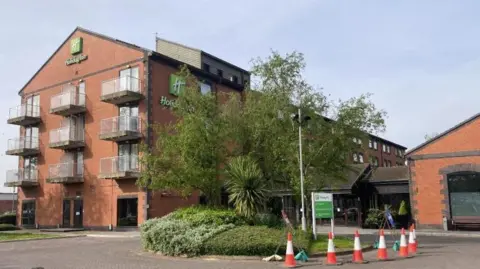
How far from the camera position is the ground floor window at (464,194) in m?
26.5

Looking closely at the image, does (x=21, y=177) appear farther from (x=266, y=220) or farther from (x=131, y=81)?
(x=266, y=220)

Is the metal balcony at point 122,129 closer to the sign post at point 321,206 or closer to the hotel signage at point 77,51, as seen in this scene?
the hotel signage at point 77,51

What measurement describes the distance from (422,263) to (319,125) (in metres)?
7.95

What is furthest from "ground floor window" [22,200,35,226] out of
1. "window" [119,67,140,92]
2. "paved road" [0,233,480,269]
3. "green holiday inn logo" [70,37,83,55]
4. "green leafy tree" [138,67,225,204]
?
"green leafy tree" [138,67,225,204]

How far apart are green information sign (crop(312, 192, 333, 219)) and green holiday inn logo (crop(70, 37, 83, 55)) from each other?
989 inches

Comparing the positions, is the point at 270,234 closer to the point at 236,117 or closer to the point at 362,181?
the point at 236,117

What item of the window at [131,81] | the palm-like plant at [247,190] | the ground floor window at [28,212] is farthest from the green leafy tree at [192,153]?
the ground floor window at [28,212]

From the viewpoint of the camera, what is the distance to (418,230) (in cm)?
2706

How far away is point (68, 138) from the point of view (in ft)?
112

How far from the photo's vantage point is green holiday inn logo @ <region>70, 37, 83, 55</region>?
35469mm

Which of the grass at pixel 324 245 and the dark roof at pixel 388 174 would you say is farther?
the dark roof at pixel 388 174

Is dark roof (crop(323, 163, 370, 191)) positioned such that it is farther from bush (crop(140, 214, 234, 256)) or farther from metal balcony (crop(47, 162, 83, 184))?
metal balcony (crop(47, 162, 83, 184))

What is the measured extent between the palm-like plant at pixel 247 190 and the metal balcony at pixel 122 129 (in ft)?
46.3

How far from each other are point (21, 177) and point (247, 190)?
27.6 metres
